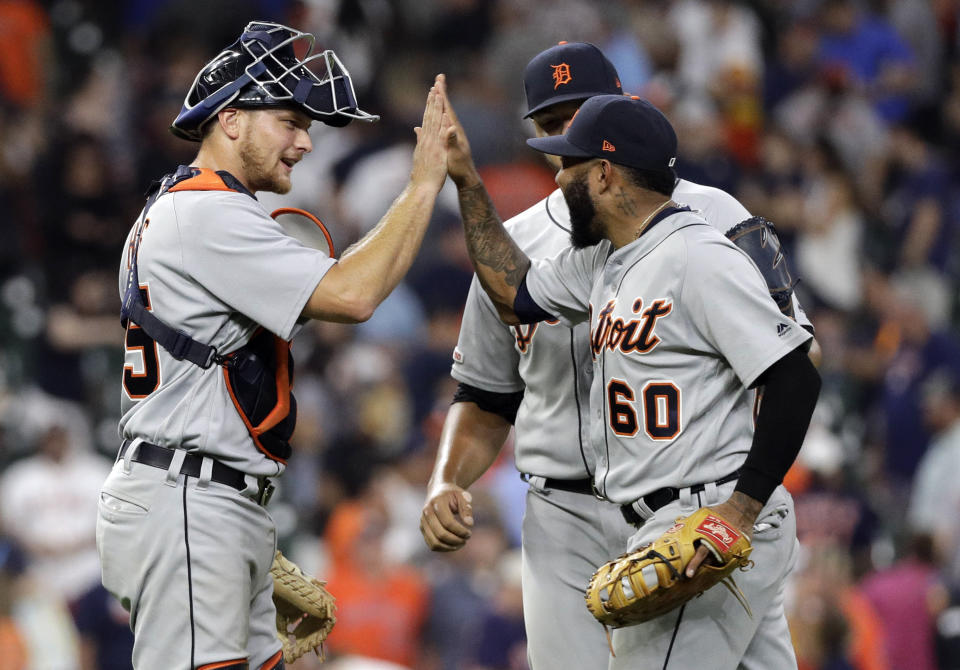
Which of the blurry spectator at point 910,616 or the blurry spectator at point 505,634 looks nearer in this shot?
the blurry spectator at point 505,634

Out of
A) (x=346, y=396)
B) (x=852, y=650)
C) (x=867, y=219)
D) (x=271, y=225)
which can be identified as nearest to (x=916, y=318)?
(x=867, y=219)

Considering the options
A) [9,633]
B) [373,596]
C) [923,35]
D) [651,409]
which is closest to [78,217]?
[9,633]

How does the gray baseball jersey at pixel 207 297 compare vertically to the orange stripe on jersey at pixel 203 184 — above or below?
below

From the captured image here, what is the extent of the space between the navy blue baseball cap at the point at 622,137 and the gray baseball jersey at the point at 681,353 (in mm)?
169

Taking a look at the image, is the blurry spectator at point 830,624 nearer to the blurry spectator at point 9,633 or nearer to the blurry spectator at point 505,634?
the blurry spectator at point 505,634

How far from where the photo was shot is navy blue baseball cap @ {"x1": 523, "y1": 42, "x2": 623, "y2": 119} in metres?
4.02

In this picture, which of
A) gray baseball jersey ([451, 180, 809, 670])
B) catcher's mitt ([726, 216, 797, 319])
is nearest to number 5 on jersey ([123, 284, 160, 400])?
gray baseball jersey ([451, 180, 809, 670])

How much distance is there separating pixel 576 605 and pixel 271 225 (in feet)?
Answer: 4.73

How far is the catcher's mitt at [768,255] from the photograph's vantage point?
3.76 metres

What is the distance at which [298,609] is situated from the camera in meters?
3.93

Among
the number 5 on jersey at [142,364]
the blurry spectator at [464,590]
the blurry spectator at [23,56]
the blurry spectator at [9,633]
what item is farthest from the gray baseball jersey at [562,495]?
the blurry spectator at [23,56]

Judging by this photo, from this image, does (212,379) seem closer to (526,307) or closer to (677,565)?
(526,307)

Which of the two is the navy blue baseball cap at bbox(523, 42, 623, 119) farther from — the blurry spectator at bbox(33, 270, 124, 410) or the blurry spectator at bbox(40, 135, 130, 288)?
the blurry spectator at bbox(40, 135, 130, 288)

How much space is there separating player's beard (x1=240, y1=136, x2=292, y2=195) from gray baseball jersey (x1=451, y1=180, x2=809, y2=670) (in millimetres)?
956
